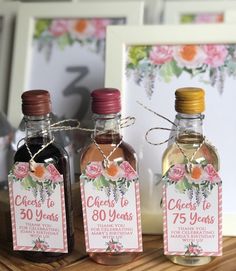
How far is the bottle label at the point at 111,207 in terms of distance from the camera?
26.7 inches

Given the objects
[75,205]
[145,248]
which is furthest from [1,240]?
[145,248]

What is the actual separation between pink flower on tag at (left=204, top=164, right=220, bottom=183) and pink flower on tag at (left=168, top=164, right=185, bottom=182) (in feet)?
0.10

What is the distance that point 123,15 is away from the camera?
0.91 meters

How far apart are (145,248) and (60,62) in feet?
1.26

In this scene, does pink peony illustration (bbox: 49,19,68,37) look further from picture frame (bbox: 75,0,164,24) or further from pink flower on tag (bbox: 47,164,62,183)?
pink flower on tag (bbox: 47,164,62,183)

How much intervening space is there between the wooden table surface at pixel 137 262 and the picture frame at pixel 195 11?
412mm

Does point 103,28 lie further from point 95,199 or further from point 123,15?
point 95,199

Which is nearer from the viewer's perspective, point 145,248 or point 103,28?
point 145,248

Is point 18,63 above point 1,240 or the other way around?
above

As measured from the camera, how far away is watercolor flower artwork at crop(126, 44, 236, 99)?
0.78m

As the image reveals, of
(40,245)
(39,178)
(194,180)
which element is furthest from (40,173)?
(194,180)

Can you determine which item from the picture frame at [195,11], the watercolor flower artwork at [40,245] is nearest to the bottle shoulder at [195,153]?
the watercolor flower artwork at [40,245]

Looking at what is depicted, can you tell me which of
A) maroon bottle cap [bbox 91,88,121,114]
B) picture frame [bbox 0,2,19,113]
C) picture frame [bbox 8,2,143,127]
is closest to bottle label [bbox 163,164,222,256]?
maroon bottle cap [bbox 91,88,121,114]

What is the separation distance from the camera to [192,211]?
26.6 inches
